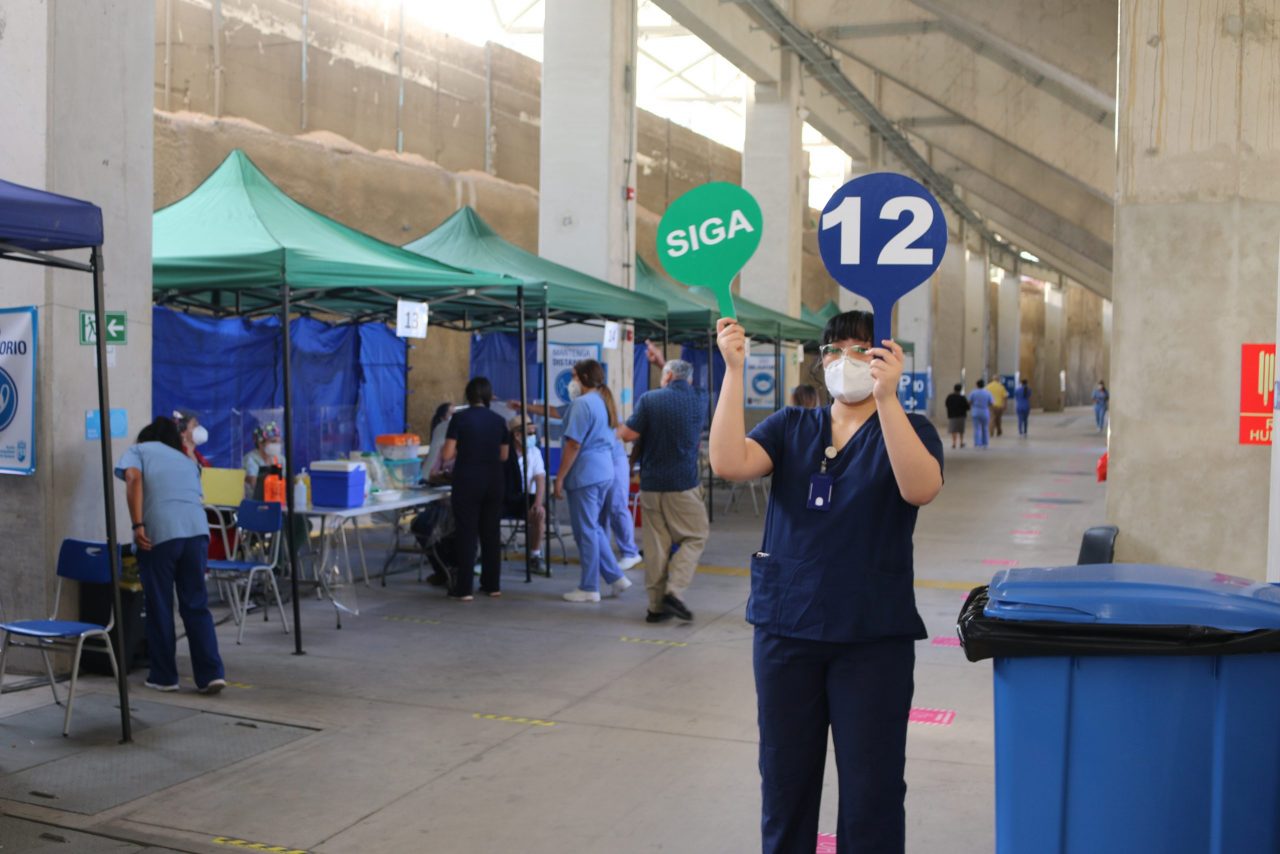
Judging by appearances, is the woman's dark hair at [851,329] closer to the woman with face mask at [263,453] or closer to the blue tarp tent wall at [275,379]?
the woman with face mask at [263,453]

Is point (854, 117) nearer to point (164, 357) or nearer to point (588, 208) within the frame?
point (588, 208)

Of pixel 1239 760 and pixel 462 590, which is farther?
pixel 462 590

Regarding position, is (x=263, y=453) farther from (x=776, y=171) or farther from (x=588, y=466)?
(x=776, y=171)

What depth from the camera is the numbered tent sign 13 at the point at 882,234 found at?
367 cm

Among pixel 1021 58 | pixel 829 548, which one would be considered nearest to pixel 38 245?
pixel 829 548

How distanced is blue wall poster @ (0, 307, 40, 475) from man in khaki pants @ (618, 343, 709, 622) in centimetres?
383

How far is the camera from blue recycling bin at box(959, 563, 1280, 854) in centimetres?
289

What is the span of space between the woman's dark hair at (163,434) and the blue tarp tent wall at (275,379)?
4787mm

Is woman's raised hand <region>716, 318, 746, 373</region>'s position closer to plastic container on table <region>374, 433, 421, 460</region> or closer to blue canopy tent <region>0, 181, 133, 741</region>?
blue canopy tent <region>0, 181, 133, 741</region>

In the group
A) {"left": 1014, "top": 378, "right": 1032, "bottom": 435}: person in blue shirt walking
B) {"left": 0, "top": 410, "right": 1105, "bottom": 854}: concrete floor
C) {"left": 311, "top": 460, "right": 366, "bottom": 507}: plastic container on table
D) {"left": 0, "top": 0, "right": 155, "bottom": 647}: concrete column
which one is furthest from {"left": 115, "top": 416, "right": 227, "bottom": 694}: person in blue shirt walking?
{"left": 1014, "top": 378, "right": 1032, "bottom": 435}: person in blue shirt walking

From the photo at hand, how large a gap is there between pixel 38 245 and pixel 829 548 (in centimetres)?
405

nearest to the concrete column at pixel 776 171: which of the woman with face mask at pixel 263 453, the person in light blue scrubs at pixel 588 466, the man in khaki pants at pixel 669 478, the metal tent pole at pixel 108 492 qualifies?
the person in light blue scrubs at pixel 588 466

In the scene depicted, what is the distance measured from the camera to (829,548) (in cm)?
333

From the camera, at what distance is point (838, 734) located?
3.33m
